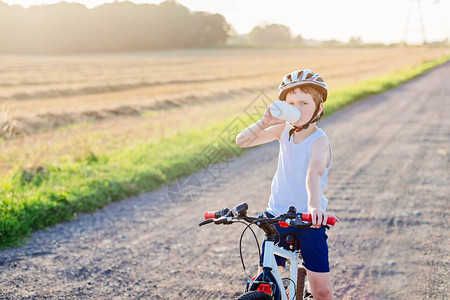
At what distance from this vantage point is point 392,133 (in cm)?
1066

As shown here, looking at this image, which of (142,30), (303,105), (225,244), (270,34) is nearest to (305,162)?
(303,105)

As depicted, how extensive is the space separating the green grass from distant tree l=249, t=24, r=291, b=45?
8683cm

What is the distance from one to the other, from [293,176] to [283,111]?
0.46 metres

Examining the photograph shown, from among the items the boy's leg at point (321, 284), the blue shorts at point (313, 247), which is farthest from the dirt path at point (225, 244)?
the blue shorts at point (313, 247)

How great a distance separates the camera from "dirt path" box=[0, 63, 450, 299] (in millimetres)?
3684

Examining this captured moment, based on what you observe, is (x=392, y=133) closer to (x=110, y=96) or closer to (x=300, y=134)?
(x=300, y=134)

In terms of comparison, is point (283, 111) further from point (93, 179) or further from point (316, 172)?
point (93, 179)

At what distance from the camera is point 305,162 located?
95.9 inches

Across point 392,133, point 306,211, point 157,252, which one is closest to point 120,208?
point 157,252

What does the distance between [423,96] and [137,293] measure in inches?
689

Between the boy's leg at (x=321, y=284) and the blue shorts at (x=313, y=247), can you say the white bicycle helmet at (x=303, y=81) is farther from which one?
the boy's leg at (x=321, y=284)

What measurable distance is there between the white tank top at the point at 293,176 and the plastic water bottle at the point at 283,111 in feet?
0.90

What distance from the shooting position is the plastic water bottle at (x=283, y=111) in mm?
2145

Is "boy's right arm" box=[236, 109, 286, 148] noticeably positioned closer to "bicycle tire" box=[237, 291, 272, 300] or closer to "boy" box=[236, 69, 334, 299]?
"boy" box=[236, 69, 334, 299]
